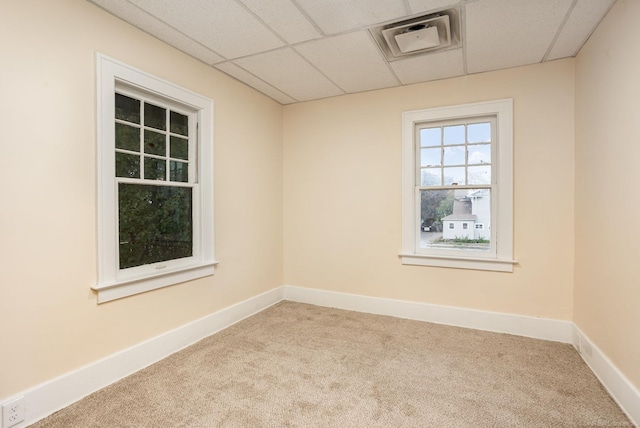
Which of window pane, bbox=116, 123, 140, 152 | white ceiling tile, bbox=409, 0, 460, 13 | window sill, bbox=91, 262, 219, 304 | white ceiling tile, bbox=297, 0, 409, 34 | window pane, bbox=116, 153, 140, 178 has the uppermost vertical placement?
white ceiling tile, bbox=297, 0, 409, 34

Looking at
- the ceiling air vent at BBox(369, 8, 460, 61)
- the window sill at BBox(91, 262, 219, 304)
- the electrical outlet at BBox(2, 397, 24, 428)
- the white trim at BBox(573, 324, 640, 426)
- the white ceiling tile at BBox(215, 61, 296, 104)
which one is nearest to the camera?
the electrical outlet at BBox(2, 397, 24, 428)

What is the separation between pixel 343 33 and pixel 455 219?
7.05ft

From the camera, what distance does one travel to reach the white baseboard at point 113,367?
1.85 metres

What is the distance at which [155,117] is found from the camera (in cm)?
264

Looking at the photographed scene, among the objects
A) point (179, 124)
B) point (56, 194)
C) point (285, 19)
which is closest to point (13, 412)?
point (56, 194)

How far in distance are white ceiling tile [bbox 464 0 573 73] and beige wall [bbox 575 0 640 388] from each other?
1.08 ft

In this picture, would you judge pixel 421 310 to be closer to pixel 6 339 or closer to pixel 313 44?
pixel 313 44

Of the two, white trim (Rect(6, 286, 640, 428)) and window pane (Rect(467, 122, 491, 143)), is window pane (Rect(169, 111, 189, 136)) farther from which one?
window pane (Rect(467, 122, 491, 143))

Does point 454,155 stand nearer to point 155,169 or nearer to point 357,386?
point 357,386

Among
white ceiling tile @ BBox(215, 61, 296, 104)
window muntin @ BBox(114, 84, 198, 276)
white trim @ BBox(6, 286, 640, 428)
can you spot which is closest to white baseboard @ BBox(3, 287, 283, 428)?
white trim @ BBox(6, 286, 640, 428)

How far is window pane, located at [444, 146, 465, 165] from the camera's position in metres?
3.37

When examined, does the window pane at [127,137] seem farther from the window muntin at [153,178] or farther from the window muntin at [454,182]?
the window muntin at [454,182]

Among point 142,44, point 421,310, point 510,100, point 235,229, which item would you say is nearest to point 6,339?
point 235,229

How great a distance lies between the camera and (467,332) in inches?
123
